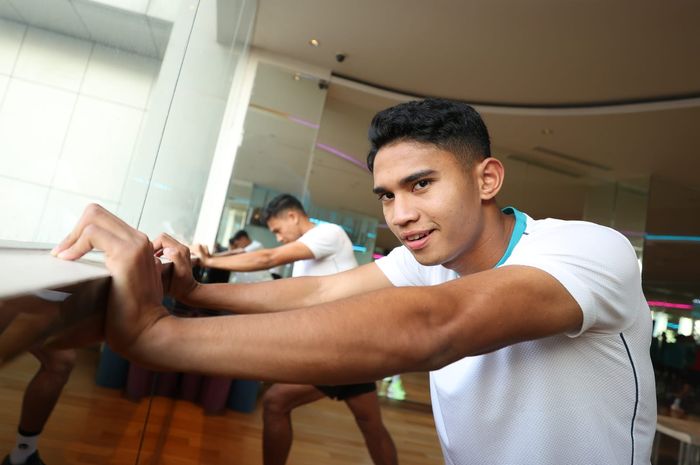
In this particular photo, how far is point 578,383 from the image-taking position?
33.2 inches

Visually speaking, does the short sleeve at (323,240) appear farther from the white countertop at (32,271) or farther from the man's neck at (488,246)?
the white countertop at (32,271)

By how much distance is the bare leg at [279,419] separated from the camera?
6.93 ft

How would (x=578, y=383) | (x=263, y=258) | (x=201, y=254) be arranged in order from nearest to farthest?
(x=578, y=383) < (x=201, y=254) < (x=263, y=258)

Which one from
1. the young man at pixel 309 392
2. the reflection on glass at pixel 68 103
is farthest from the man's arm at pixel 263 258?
the reflection on glass at pixel 68 103

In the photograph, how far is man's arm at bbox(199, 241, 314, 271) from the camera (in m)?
2.27

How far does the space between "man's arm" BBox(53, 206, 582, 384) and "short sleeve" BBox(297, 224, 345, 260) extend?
1966 millimetres

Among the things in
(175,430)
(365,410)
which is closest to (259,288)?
(365,410)

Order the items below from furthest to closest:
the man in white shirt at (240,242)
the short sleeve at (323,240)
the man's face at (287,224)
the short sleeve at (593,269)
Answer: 1. the man in white shirt at (240,242)
2. the man's face at (287,224)
3. the short sleeve at (323,240)
4. the short sleeve at (593,269)

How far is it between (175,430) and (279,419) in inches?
31.1

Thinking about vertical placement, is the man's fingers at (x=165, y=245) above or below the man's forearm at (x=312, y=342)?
above

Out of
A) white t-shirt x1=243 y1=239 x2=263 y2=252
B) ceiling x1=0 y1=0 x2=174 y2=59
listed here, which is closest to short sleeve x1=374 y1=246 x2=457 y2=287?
ceiling x1=0 y1=0 x2=174 y2=59

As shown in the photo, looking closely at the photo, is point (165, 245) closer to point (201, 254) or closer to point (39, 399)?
point (39, 399)

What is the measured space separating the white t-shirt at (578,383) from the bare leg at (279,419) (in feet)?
4.36

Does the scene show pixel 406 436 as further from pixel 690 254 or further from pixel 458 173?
pixel 690 254
